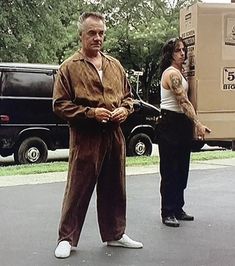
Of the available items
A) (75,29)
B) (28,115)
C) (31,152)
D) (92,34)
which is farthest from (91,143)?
(75,29)

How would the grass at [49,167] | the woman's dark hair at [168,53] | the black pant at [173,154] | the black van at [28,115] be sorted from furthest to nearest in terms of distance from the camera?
1. the black van at [28,115]
2. the grass at [49,167]
3. the black pant at [173,154]
4. the woman's dark hair at [168,53]

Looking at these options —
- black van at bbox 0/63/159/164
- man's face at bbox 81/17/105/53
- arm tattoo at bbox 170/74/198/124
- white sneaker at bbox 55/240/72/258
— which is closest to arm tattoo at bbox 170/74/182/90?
arm tattoo at bbox 170/74/198/124

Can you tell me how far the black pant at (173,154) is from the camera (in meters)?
5.69

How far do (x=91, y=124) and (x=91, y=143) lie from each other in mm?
157

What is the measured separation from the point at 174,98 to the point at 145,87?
26018 millimetres

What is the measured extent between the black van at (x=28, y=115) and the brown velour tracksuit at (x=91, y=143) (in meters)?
6.54

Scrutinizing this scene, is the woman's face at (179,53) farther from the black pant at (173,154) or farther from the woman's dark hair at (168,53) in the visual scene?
the black pant at (173,154)

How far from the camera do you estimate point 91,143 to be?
15.4 feet

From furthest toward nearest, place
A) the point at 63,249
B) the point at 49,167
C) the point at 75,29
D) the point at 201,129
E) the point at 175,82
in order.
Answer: the point at 75,29 → the point at 49,167 → the point at 175,82 → the point at 201,129 → the point at 63,249

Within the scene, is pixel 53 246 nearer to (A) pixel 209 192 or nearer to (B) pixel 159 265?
(B) pixel 159 265


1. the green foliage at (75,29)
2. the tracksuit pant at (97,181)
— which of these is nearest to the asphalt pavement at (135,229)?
the tracksuit pant at (97,181)

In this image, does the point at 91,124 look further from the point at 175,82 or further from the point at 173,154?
the point at 173,154

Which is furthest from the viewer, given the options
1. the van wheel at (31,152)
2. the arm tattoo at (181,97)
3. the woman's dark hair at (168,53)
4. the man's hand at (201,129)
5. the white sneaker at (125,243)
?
the van wheel at (31,152)

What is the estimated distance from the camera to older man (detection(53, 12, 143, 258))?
461cm
